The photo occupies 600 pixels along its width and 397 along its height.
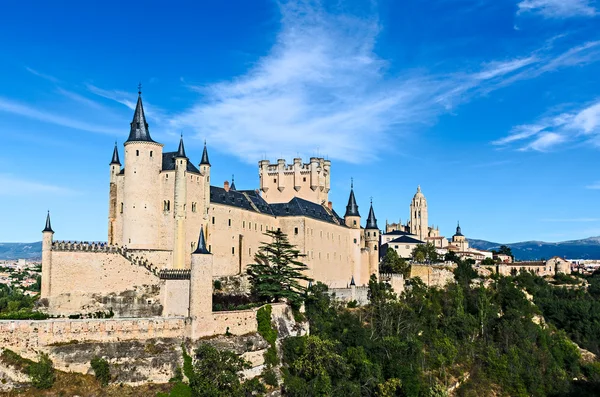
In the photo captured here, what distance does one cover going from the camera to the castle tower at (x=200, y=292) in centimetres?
4425

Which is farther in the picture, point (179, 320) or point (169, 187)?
point (169, 187)

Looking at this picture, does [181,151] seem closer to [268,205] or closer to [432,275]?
[268,205]

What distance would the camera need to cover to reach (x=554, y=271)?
10588cm

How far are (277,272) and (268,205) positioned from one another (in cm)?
1492

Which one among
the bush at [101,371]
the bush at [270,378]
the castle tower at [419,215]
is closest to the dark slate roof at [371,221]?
the bush at [270,378]

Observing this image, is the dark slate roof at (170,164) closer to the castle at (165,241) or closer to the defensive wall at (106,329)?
the castle at (165,241)

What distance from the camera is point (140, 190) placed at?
5309 cm

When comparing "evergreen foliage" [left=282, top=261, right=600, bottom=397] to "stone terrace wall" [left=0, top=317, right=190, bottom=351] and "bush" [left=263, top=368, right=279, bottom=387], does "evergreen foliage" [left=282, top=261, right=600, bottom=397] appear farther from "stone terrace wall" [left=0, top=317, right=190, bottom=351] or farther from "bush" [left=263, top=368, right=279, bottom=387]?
"stone terrace wall" [left=0, top=317, right=190, bottom=351]

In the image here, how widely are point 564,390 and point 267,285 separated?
120 feet

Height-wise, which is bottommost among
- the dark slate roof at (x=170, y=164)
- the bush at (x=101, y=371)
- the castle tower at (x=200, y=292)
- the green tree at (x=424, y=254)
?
the bush at (x=101, y=371)

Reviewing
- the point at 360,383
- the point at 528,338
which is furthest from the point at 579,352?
the point at 360,383

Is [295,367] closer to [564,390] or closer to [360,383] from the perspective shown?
[360,383]

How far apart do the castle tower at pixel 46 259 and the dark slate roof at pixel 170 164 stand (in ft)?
36.9

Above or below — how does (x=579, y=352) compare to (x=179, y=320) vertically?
below
